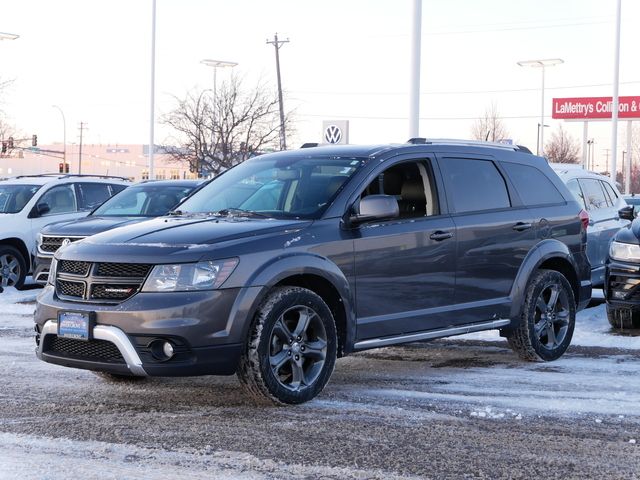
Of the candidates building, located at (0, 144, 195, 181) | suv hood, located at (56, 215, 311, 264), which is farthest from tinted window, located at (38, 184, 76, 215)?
building, located at (0, 144, 195, 181)

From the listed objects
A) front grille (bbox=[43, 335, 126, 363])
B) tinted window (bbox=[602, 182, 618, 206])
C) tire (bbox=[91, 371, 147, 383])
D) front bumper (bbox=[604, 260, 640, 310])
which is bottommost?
tire (bbox=[91, 371, 147, 383])

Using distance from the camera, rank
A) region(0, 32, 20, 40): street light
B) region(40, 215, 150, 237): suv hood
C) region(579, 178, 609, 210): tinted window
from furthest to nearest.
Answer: region(0, 32, 20, 40): street light
region(579, 178, 609, 210): tinted window
region(40, 215, 150, 237): suv hood

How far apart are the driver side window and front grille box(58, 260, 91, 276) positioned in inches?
88.7

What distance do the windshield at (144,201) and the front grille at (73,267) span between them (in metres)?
6.56

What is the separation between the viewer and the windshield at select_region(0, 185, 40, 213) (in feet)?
52.5

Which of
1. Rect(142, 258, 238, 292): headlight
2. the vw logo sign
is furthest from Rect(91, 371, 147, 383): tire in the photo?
the vw logo sign

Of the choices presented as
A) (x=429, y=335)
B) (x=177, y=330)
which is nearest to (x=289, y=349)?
(x=177, y=330)

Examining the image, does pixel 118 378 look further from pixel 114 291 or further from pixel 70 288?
pixel 114 291

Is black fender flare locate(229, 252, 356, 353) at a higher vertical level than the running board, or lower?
higher

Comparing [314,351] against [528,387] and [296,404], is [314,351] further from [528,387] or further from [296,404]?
[528,387]

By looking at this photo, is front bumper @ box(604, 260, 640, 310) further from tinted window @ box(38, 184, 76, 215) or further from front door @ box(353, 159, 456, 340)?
tinted window @ box(38, 184, 76, 215)

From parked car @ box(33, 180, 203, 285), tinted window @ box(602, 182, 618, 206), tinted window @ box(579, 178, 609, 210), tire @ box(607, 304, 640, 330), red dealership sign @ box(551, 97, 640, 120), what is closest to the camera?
tire @ box(607, 304, 640, 330)

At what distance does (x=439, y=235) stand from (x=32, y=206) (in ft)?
32.5

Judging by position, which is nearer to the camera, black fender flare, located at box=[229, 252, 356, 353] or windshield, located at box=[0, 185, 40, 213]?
black fender flare, located at box=[229, 252, 356, 353]
